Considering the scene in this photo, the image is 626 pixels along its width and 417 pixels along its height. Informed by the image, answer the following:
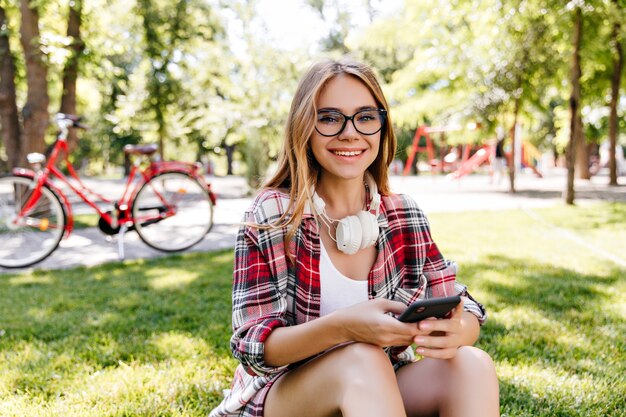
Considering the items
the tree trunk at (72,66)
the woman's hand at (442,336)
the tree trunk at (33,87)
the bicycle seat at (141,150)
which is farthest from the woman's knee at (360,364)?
the tree trunk at (33,87)

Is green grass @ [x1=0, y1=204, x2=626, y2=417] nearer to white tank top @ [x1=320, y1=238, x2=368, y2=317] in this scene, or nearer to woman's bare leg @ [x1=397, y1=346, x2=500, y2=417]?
woman's bare leg @ [x1=397, y1=346, x2=500, y2=417]

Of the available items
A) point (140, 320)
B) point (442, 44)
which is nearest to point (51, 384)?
point (140, 320)

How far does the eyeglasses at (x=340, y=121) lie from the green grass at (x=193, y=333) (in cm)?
126

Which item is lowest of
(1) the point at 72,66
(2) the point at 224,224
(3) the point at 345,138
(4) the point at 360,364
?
(2) the point at 224,224

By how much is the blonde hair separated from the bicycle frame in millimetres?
3730

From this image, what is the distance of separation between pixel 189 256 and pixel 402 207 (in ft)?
12.6

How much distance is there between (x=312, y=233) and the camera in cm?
160

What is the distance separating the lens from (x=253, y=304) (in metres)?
1.51

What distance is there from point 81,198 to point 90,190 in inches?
6.1

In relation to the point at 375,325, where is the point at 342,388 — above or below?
below

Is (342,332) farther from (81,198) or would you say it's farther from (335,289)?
(81,198)

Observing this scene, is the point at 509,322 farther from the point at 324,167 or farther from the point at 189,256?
the point at 189,256

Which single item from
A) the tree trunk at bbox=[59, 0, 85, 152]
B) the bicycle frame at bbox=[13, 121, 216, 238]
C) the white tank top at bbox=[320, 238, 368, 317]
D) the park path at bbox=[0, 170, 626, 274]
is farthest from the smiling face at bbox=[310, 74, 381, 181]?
the tree trunk at bbox=[59, 0, 85, 152]

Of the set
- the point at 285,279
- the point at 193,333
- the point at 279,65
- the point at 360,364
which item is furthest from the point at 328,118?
the point at 279,65
